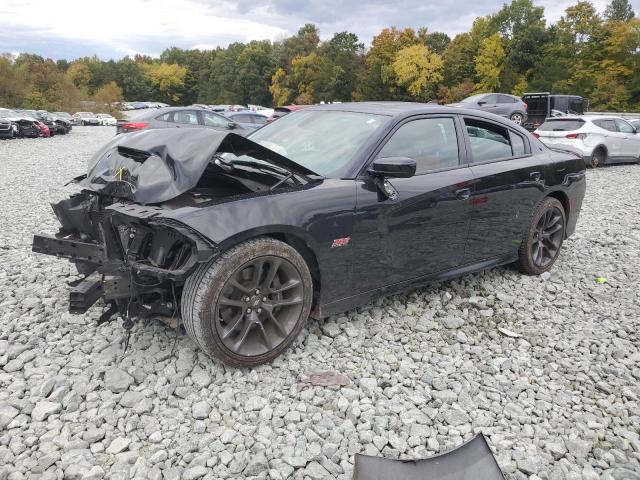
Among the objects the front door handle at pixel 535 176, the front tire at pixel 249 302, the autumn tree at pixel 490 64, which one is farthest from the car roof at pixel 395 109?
the autumn tree at pixel 490 64

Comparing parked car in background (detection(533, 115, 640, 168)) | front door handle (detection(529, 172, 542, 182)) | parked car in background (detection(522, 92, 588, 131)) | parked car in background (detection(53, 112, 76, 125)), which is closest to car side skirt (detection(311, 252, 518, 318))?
front door handle (detection(529, 172, 542, 182))

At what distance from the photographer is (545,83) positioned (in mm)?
44906

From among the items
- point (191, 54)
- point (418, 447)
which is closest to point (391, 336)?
point (418, 447)

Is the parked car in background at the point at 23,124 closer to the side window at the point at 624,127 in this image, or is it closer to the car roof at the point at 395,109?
the car roof at the point at 395,109

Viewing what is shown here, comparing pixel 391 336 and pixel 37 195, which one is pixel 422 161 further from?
pixel 37 195

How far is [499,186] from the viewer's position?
407 cm

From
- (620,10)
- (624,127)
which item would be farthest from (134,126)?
(620,10)

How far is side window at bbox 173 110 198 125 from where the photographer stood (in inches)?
568

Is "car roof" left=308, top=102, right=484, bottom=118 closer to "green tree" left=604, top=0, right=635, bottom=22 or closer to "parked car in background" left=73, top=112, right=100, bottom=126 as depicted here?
"parked car in background" left=73, top=112, right=100, bottom=126

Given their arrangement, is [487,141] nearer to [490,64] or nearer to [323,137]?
[323,137]

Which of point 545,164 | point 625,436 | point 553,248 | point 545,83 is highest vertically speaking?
point 545,83

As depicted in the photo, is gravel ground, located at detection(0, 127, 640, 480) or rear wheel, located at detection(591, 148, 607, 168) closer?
gravel ground, located at detection(0, 127, 640, 480)

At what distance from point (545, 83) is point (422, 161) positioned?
156 ft

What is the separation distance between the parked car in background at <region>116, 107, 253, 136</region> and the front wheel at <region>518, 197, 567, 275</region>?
391 inches
